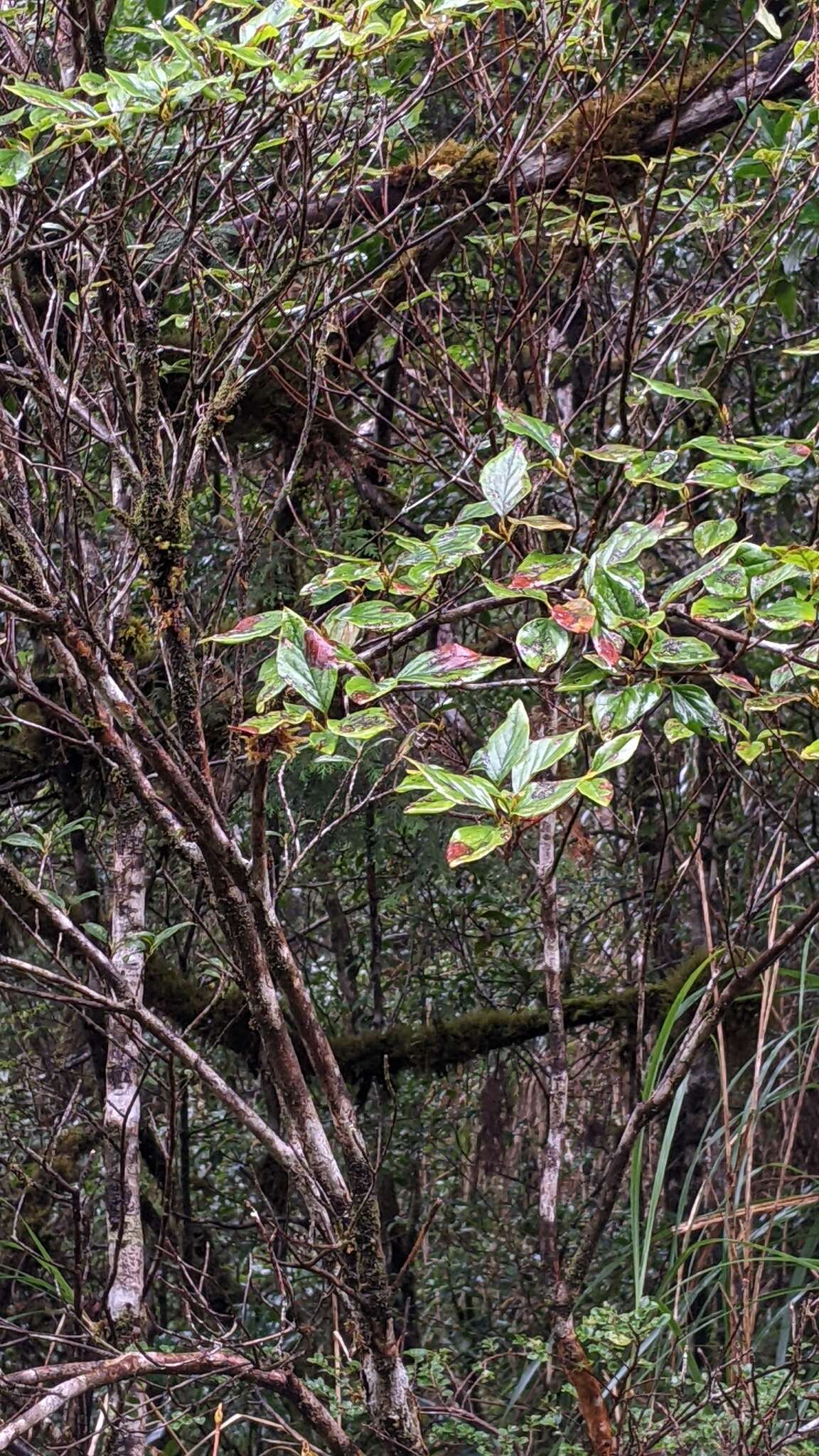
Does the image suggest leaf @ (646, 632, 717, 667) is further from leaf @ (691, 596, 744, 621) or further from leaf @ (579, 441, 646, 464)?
leaf @ (579, 441, 646, 464)

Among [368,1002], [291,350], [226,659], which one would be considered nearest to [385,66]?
[291,350]

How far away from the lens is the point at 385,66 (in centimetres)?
220

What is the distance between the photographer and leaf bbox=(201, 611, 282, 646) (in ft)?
3.41

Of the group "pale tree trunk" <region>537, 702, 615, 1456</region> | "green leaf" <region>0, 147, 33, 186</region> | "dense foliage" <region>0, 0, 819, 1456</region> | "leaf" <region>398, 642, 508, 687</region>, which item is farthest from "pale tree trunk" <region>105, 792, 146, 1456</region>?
"green leaf" <region>0, 147, 33, 186</region>

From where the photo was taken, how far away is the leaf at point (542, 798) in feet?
2.69

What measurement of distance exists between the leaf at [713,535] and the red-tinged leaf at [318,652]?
1.17 ft

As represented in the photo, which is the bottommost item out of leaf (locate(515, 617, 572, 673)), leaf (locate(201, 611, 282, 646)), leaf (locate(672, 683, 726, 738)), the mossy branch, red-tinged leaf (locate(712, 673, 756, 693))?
the mossy branch

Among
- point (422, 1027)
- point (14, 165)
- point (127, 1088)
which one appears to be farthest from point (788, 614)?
point (422, 1027)

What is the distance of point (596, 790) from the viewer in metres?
0.86

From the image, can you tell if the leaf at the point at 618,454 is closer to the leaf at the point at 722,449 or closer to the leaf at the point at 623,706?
the leaf at the point at 722,449

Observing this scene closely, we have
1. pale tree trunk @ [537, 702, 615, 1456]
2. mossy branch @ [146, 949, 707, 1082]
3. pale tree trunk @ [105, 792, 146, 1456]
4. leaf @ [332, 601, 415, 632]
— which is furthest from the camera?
mossy branch @ [146, 949, 707, 1082]

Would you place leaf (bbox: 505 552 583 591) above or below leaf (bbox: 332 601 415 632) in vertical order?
below

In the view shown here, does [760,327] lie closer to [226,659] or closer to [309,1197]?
[226,659]

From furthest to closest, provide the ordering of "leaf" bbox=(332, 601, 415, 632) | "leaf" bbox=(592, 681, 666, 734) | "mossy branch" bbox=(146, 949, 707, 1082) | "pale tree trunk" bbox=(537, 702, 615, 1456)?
"mossy branch" bbox=(146, 949, 707, 1082)
"pale tree trunk" bbox=(537, 702, 615, 1456)
"leaf" bbox=(332, 601, 415, 632)
"leaf" bbox=(592, 681, 666, 734)
